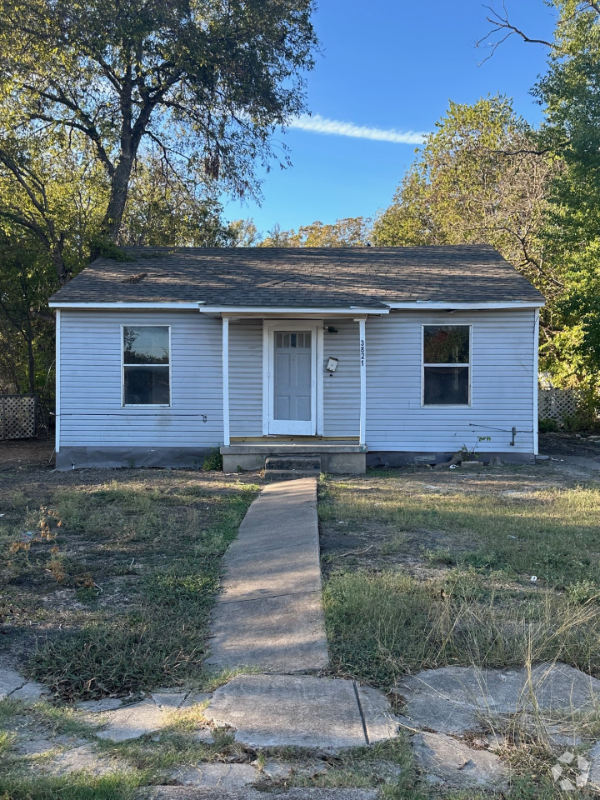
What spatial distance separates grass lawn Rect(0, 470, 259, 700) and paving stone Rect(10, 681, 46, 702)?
6cm

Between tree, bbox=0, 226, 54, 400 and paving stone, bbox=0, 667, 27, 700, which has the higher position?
tree, bbox=0, 226, 54, 400

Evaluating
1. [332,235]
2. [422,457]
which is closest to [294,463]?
[422,457]

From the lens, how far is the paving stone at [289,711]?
2795 mm

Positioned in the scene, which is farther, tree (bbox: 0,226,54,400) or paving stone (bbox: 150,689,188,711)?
tree (bbox: 0,226,54,400)

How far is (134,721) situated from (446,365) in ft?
32.2

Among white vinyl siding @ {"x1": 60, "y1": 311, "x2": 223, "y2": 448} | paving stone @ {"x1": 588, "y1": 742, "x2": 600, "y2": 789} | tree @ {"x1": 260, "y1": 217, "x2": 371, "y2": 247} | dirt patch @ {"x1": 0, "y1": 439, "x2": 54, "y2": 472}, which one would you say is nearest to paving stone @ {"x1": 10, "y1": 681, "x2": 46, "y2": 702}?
paving stone @ {"x1": 588, "y1": 742, "x2": 600, "y2": 789}

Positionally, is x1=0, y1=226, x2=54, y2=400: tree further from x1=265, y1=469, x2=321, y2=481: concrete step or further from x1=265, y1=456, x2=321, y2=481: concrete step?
x1=265, y1=469, x2=321, y2=481: concrete step

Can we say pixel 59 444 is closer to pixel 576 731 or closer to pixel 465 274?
pixel 465 274

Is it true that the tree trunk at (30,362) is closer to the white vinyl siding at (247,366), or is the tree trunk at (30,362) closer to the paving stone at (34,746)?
the white vinyl siding at (247,366)

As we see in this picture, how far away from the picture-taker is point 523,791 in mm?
2434

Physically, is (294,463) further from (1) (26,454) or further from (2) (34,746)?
(2) (34,746)

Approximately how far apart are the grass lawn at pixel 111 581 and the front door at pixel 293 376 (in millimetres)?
3184

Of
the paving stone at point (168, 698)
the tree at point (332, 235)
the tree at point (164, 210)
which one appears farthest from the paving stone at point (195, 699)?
the tree at point (332, 235)

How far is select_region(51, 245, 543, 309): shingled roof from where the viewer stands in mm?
11578
